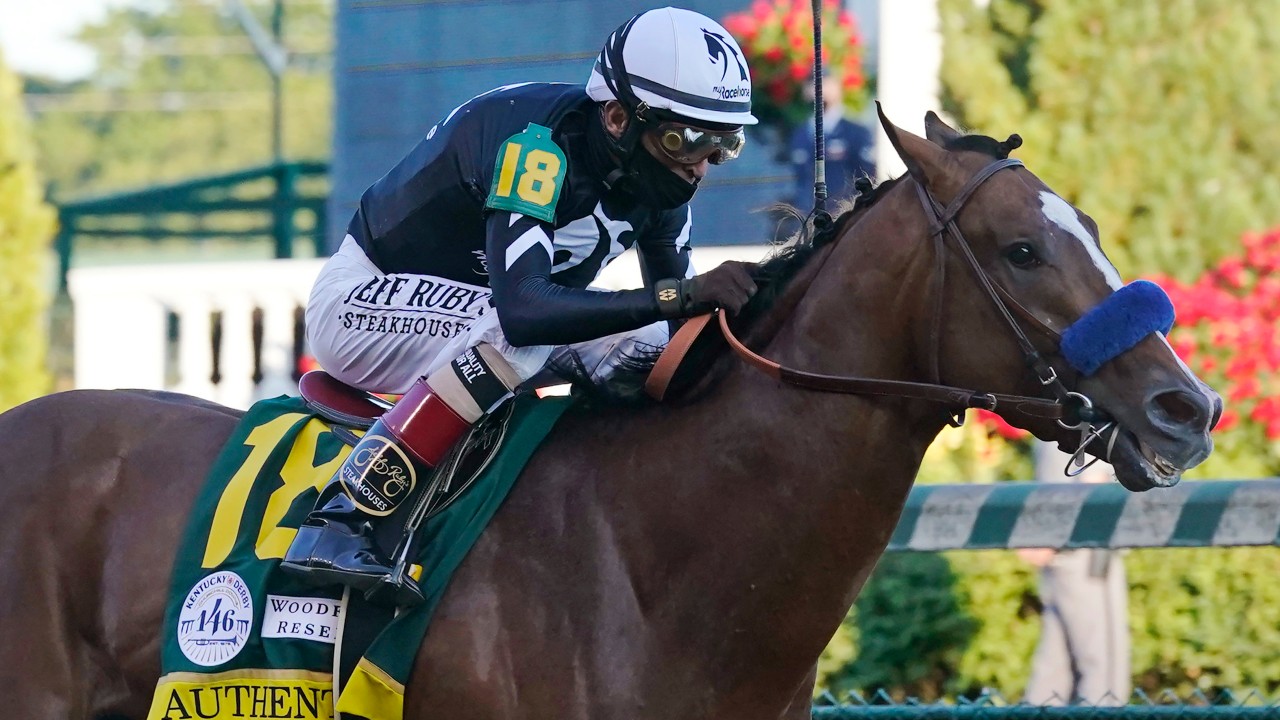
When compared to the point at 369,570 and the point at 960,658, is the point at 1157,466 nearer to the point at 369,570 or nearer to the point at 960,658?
the point at 369,570

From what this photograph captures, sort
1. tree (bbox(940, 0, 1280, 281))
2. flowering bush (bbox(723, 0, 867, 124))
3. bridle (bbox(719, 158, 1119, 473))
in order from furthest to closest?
flowering bush (bbox(723, 0, 867, 124))
tree (bbox(940, 0, 1280, 281))
bridle (bbox(719, 158, 1119, 473))

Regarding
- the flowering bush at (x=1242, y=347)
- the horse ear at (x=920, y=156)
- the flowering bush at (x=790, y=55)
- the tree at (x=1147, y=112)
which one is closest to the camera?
the horse ear at (x=920, y=156)

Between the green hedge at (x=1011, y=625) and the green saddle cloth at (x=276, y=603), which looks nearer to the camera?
the green saddle cloth at (x=276, y=603)

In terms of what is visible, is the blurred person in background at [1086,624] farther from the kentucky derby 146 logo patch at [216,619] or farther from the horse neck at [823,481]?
the kentucky derby 146 logo patch at [216,619]

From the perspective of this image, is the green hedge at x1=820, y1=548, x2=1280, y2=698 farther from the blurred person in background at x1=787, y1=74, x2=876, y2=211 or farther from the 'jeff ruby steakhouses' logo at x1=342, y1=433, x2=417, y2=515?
the 'jeff ruby steakhouses' logo at x1=342, y1=433, x2=417, y2=515

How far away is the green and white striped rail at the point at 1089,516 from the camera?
4730 millimetres

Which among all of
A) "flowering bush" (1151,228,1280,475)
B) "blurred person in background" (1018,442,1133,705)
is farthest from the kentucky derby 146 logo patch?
"flowering bush" (1151,228,1280,475)

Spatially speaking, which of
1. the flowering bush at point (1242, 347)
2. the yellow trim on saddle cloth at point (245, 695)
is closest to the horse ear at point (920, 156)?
the yellow trim on saddle cloth at point (245, 695)

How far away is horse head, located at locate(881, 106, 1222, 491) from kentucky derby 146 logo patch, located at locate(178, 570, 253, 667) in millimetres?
1531

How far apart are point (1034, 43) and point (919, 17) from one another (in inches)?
27.5

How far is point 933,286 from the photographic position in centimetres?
322

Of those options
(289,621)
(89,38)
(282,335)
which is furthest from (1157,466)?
(89,38)

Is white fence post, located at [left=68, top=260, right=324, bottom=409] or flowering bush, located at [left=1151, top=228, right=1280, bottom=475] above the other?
flowering bush, located at [left=1151, top=228, right=1280, bottom=475]

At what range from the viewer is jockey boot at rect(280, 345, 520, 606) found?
3.40 metres
